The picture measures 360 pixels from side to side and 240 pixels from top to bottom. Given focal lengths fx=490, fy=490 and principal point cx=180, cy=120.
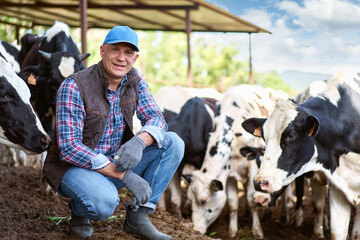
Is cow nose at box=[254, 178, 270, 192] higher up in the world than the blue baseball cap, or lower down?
lower down

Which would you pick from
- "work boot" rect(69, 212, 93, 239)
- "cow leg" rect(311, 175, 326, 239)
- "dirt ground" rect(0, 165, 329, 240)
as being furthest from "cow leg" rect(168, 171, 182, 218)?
"work boot" rect(69, 212, 93, 239)

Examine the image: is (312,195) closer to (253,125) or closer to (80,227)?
(253,125)

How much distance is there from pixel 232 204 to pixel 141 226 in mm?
2951

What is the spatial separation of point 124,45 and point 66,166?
905mm

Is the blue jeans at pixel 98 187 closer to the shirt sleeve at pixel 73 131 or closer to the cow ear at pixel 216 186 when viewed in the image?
the shirt sleeve at pixel 73 131

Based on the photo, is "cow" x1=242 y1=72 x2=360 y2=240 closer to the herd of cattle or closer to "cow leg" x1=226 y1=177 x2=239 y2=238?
the herd of cattle

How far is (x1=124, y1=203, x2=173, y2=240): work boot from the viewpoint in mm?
3467

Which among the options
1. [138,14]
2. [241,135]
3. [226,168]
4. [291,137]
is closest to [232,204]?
[226,168]

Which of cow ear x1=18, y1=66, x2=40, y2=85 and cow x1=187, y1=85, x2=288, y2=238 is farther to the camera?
cow x1=187, y1=85, x2=288, y2=238

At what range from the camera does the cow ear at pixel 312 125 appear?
13.7 feet

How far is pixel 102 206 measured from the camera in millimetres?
3148

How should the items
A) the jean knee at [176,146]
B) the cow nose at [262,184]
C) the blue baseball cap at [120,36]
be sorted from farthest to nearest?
the cow nose at [262,184], the jean knee at [176,146], the blue baseball cap at [120,36]

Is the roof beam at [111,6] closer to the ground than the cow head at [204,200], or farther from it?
farther from it

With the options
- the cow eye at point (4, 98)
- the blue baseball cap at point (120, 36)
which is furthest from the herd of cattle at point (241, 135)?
A: the blue baseball cap at point (120, 36)
